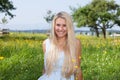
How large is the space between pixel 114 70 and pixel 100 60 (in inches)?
51.0

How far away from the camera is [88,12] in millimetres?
63125

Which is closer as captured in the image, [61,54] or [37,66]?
[61,54]

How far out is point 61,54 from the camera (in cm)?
469

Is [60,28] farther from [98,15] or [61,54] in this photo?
[98,15]

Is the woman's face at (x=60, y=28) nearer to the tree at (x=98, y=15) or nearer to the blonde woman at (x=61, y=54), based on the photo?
the blonde woman at (x=61, y=54)

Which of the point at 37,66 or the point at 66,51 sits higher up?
the point at 66,51

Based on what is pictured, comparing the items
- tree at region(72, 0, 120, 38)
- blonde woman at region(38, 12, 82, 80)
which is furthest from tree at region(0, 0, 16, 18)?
blonde woman at region(38, 12, 82, 80)

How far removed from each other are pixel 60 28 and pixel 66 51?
272mm

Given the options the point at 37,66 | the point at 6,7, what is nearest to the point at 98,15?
the point at 6,7

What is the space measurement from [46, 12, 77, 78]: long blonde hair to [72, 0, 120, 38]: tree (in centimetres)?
5701

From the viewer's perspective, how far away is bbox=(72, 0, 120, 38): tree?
204 feet

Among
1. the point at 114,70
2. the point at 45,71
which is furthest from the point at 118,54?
the point at 45,71

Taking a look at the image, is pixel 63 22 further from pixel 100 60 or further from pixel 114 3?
pixel 114 3

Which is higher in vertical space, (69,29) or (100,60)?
(69,29)
